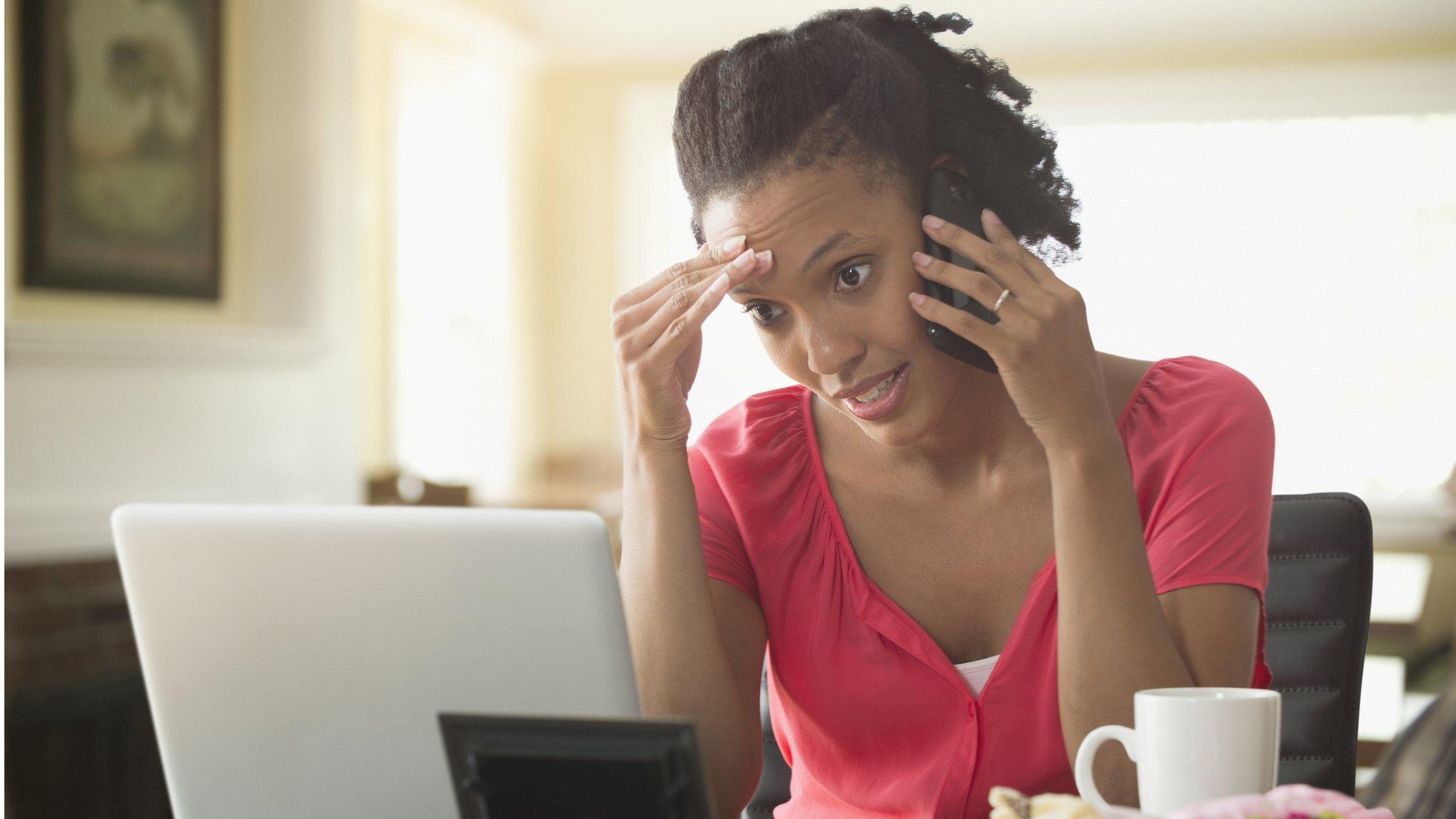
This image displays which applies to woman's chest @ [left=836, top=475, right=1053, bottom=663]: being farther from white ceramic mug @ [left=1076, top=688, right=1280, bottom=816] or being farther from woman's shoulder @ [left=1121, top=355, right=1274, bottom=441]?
white ceramic mug @ [left=1076, top=688, right=1280, bottom=816]

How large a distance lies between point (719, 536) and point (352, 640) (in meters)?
0.54

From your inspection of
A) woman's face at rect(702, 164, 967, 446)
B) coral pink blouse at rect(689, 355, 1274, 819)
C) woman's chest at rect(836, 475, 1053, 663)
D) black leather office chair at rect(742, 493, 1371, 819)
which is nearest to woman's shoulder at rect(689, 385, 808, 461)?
coral pink blouse at rect(689, 355, 1274, 819)

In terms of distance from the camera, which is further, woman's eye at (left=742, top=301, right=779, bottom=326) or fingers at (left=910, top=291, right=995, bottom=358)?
woman's eye at (left=742, top=301, right=779, bottom=326)

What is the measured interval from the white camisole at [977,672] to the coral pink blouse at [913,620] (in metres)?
0.02

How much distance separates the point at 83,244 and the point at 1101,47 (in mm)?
4388

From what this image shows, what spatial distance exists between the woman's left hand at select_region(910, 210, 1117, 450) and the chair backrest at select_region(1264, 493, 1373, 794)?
352mm

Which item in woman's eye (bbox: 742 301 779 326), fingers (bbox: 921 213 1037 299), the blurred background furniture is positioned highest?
fingers (bbox: 921 213 1037 299)

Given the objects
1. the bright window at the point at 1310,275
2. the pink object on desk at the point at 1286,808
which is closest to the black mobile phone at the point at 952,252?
the pink object on desk at the point at 1286,808

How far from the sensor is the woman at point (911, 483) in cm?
104

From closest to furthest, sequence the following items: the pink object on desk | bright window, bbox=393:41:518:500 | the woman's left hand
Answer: the pink object on desk → the woman's left hand → bright window, bbox=393:41:518:500

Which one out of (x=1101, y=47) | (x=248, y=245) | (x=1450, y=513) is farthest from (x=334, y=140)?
(x=1450, y=513)

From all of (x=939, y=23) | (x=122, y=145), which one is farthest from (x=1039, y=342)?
(x=122, y=145)

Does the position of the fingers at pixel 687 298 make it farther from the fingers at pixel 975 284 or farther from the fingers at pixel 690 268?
the fingers at pixel 975 284

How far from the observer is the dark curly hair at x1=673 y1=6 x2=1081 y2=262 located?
115 centimetres
